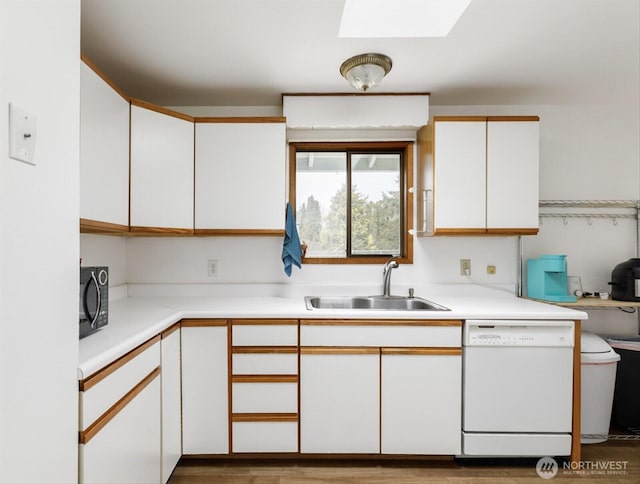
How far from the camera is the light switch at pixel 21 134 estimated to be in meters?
0.76

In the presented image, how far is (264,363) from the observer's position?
2.00 metres

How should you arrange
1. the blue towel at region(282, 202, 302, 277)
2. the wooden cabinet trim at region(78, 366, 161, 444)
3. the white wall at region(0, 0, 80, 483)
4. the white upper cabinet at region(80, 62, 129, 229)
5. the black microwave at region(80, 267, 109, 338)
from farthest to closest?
the blue towel at region(282, 202, 302, 277) → the white upper cabinet at region(80, 62, 129, 229) → the black microwave at region(80, 267, 109, 338) → the wooden cabinet trim at region(78, 366, 161, 444) → the white wall at region(0, 0, 80, 483)

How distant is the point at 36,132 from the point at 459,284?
249 centimetres

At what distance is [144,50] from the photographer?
6.36 ft

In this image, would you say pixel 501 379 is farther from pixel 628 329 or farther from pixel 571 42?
pixel 571 42

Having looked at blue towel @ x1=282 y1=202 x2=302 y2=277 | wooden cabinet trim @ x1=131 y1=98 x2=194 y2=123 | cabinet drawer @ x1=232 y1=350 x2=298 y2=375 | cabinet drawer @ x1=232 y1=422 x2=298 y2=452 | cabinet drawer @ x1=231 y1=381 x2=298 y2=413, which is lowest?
cabinet drawer @ x1=232 y1=422 x2=298 y2=452

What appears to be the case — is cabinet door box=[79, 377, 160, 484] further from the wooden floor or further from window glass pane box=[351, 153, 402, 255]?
window glass pane box=[351, 153, 402, 255]

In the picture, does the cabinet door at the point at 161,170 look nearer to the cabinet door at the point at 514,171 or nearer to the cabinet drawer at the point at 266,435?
the cabinet drawer at the point at 266,435

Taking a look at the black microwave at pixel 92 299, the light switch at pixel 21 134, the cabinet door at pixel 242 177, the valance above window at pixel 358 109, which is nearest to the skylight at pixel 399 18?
the valance above window at pixel 358 109

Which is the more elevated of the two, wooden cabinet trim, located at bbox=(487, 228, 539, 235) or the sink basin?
wooden cabinet trim, located at bbox=(487, 228, 539, 235)

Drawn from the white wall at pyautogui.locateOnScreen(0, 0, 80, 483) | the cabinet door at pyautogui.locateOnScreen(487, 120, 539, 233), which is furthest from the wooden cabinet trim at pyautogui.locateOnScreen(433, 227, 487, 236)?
the white wall at pyautogui.locateOnScreen(0, 0, 80, 483)

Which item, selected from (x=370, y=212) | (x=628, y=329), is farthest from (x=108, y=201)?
(x=628, y=329)

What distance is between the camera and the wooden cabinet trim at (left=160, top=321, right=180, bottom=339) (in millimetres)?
1747

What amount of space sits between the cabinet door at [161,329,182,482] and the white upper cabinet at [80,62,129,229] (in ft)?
2.16
